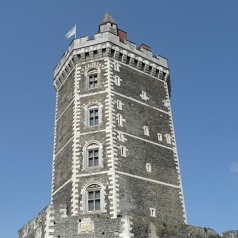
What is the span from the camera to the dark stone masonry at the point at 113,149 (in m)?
24.4

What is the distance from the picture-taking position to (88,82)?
109 feet

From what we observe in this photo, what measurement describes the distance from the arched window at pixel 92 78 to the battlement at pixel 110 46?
76.6 inches

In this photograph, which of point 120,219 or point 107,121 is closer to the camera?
point 120,219

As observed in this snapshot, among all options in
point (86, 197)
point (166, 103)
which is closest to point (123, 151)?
point (86, 197)

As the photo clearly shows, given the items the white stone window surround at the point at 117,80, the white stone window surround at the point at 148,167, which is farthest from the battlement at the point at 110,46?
the white stone window surround at the point at 148,167

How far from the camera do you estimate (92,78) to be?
109 ft

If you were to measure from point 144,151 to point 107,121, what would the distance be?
3.80 metres

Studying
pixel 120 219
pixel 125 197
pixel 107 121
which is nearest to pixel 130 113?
pixel 107 121

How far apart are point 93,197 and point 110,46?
527 inches

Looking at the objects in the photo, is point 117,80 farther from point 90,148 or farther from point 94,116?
point 90,148

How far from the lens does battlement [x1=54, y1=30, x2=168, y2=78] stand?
3438 cm

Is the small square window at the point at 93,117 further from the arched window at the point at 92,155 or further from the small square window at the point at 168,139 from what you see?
the small square window at the point at 168,139

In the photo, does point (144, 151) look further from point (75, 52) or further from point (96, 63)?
point (75, 52)

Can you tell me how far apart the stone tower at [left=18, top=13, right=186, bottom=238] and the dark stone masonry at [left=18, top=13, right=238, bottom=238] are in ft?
0.19
